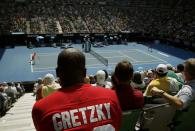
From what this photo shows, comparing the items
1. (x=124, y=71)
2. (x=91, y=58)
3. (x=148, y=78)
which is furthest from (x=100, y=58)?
(x=124, y=71)

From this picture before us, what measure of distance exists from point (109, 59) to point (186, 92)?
99.1 ft

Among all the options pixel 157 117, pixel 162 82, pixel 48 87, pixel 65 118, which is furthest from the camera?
pixel 48 87

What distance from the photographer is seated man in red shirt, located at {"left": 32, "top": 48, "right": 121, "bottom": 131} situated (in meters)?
3.09

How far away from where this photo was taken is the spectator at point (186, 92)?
5270 millimetres

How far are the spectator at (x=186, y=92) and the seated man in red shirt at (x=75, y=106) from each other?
2107 mm

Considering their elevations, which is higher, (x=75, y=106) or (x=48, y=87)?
(x=75, y=106)

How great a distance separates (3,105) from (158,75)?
8.07 m

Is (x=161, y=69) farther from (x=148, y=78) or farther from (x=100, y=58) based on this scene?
(x=100, y=58)

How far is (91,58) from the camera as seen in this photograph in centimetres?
3628

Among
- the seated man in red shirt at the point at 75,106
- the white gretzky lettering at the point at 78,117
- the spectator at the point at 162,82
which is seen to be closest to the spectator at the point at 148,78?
the spectator at the point at 162,82

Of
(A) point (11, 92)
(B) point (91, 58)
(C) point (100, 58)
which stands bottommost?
(B) point (91, 58)

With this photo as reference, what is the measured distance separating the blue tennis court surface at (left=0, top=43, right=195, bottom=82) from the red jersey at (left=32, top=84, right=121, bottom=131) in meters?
25.2

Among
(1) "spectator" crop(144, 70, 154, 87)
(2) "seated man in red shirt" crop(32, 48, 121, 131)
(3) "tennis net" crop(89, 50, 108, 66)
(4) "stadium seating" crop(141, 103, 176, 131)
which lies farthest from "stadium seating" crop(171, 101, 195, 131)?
(3) "tennis net" crop(89, 50, 108, 66)

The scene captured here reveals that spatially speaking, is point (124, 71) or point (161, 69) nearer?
point (124, 71)
